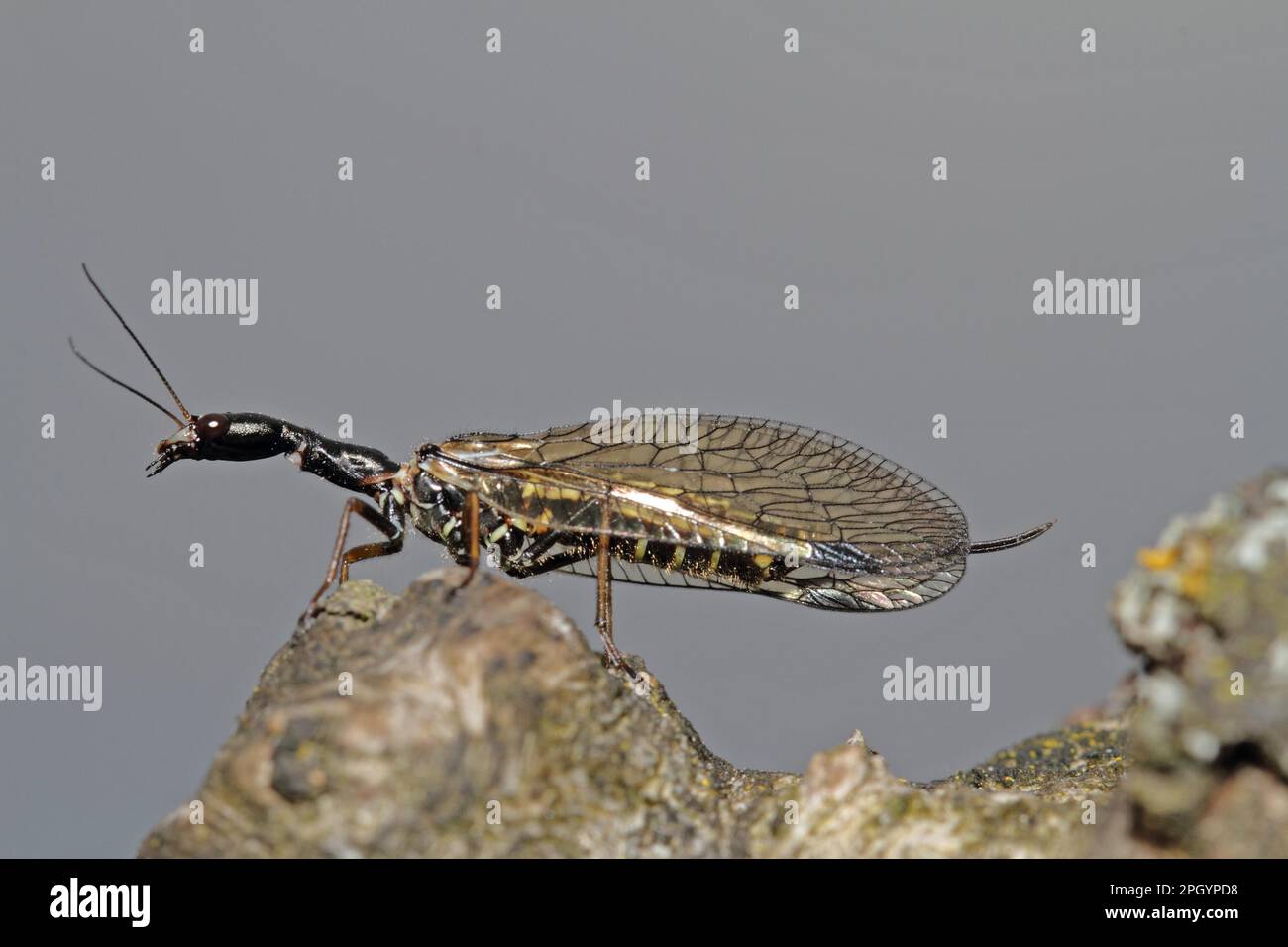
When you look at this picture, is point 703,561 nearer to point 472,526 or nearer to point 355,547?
point 472,526

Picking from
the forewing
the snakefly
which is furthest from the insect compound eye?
the forewing

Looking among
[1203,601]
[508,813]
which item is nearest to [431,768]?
[508,813]

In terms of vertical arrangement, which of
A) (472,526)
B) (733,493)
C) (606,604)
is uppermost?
(733,493)

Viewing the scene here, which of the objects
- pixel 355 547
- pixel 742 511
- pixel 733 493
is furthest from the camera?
pixel 733 493

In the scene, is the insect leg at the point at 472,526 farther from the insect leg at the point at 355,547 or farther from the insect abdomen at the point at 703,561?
the insect abdomen at the point at 703,561

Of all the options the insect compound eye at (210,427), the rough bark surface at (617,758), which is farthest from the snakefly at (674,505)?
the rough bark surface at (617,758)

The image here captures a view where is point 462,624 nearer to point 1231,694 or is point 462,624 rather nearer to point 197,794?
point 197,794

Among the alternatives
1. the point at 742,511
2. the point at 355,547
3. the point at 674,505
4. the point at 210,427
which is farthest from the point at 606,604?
the point at 210,427
